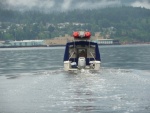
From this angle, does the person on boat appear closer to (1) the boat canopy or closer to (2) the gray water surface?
(1) the boat canopy

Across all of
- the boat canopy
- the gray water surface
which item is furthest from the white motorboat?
the gray water surface

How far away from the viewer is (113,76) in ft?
193

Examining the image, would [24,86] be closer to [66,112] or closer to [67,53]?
[66,112]

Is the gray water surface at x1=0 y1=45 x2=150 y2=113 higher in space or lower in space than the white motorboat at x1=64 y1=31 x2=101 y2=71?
lower

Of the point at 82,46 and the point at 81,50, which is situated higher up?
the point at 82,46

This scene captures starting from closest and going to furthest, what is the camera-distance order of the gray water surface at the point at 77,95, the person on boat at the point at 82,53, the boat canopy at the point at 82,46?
1. the gray water surface at the point at 77,95
2. the boat canopy at the point at 82,46
3. the person on boat at the point at 82,53

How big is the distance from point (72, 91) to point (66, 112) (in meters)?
10.6

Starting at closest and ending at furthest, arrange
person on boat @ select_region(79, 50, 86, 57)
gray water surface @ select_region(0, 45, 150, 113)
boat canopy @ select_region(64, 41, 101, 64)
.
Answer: gray water surface @ select_region(0, 45, 150, 113) → boat canopy @ select_region(64, 41, 101, 64) → person on boat @ select_region(79, 50, 86, 57)

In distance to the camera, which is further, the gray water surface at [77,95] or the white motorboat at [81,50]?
the white motorboat at [81,50]

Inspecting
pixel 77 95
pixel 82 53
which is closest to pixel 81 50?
pixel 82 53

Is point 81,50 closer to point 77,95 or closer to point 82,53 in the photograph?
point 82,53

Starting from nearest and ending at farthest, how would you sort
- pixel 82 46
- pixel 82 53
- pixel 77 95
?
pixel 77 95, pixel 82 53, pixel 82 46

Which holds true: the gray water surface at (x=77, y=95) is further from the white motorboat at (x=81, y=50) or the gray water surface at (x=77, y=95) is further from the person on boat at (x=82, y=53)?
the person on boat at (x=82, y=53)

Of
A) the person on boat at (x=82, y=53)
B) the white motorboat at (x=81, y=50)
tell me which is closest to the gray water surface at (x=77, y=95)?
the white motorboat at (x=81, y=50)
